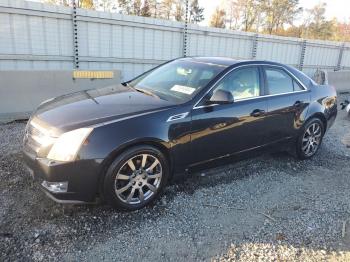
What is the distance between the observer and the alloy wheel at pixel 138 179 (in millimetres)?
3229

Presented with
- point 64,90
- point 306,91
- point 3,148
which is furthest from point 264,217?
point 64,90

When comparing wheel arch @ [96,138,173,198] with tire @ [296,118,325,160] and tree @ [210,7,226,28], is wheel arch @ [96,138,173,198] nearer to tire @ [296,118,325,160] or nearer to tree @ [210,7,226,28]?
tire @ [296,118,325,160]

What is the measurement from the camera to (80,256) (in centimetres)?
268

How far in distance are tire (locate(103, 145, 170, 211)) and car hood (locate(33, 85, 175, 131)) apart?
439 millimetres

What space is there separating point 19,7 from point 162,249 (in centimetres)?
633

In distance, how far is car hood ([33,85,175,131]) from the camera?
3.11 m

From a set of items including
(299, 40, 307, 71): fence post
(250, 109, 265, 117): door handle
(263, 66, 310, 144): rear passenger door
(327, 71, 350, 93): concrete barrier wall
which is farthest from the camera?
(299, 40, 307, 71): fence post

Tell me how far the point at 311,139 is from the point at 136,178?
3.26m

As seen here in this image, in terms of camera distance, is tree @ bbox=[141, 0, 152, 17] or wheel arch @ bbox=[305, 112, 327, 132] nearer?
wheel arch @ bbox=[305, 112, 327, 132]

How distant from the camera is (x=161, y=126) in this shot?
331 cm

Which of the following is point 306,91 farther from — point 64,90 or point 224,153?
point 64,90

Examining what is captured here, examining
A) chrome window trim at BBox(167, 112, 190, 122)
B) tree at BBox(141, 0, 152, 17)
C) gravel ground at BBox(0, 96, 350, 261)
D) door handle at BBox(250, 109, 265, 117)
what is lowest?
gravel ground at BBox(0, 96, 350, 261)

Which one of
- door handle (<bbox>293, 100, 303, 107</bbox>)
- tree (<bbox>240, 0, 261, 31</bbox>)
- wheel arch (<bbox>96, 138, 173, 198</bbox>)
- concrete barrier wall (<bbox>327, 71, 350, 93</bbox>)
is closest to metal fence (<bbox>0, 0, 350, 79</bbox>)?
concrete barrier wall (<bbox>327, 71, 350, 93</bbox>)

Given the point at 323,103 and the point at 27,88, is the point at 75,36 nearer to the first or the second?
the point at 27,88
